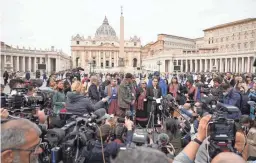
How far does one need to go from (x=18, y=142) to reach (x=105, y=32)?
115 metres

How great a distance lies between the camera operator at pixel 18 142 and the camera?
1.62 meters

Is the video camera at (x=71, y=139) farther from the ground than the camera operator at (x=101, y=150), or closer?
farther from the ground

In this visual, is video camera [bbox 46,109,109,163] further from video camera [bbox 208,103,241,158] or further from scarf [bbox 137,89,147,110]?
scarf [bbox 137,89,147,110]

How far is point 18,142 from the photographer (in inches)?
65.4

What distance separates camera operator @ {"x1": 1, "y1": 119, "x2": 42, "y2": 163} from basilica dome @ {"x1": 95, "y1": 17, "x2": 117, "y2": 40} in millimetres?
109496

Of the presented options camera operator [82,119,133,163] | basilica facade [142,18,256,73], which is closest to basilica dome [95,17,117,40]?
basilica facade [142,18,256,73]

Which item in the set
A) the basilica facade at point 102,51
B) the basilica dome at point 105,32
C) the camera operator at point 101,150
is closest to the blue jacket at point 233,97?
the camera operator at point 101,150

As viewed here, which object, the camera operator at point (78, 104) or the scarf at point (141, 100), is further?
the scarf at point (141, 100)

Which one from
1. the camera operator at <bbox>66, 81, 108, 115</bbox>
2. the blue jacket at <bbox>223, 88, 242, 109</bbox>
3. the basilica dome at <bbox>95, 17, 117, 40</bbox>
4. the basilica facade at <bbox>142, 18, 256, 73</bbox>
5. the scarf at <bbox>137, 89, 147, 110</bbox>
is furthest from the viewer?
the basilica dome at <bbox>95, 17, 117, 40</bbox>

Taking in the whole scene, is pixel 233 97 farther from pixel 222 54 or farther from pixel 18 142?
pixel 222 54

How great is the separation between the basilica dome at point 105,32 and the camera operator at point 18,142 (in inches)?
4311

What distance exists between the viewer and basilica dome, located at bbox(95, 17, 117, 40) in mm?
111213

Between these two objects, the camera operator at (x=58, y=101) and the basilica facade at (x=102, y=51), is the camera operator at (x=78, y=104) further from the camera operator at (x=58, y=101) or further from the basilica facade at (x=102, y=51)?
the basilica facade at (x=102, y=51)

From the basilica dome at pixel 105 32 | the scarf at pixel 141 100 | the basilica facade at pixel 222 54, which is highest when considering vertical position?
the basilica dome at pixel 105 32
